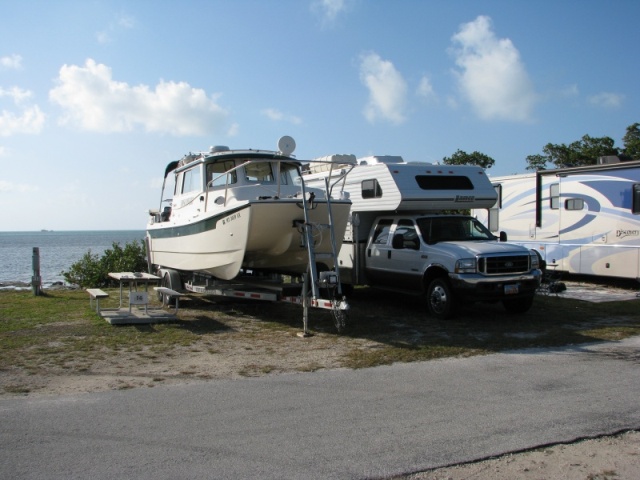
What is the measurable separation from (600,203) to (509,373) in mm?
9613

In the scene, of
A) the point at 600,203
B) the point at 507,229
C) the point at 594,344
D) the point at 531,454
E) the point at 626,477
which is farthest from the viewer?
A: the point at 507,229

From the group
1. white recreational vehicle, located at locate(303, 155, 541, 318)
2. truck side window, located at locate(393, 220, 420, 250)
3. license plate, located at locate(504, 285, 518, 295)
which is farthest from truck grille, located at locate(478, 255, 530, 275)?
truck side window, located at locate(393, 220, 420, 250)

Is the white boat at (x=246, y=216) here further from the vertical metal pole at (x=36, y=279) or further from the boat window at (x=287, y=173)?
the vertical metal pole at (x=36, y=279)

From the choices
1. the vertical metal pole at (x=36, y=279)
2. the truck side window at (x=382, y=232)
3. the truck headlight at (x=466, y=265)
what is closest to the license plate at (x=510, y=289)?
the truck headlight at (x=466, y=265)

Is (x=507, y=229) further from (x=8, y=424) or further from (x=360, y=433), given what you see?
(x=8, y=424)

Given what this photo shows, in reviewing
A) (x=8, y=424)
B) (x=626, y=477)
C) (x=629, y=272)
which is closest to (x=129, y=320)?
(x=8, y=424)

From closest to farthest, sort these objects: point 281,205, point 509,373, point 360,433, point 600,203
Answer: point 360,433 < point 509,373 < point 281,205 < point 600,203

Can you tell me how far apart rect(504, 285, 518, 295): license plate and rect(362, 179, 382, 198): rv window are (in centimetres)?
339

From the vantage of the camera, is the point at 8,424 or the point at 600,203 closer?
the point at 8,424

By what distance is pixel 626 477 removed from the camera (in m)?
4.27

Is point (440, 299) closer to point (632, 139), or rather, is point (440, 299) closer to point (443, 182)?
point (443, 182)

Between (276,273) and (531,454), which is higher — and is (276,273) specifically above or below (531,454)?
above

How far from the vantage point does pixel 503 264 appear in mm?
10695

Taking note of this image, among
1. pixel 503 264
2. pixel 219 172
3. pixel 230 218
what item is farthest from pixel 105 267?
pixel 503 264
